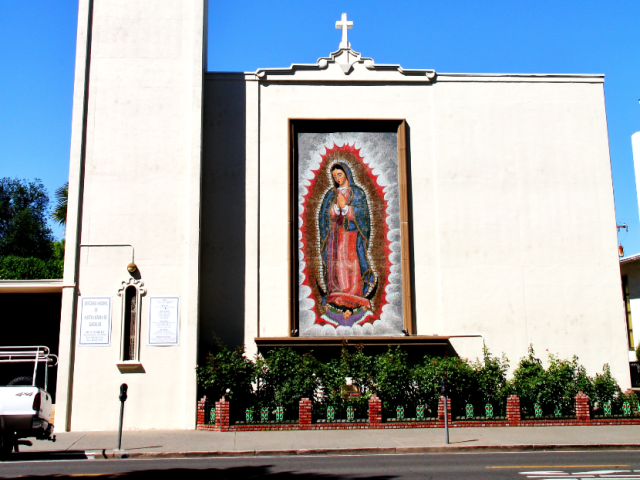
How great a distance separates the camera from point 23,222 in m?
55.7

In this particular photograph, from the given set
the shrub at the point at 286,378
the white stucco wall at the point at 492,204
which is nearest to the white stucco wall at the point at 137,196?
A: the shrub at the point at 286,378

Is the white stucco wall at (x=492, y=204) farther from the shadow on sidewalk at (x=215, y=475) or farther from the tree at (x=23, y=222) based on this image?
the tree at (x=23, y=222)

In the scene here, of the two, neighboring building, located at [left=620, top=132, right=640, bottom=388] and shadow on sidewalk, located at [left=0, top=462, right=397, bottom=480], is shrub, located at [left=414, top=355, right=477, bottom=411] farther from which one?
neighboring building, located at [left=620, top=132, right=640, bottom=388]

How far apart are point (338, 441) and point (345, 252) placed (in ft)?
22.6

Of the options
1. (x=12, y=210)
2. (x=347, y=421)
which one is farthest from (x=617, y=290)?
(x=12, y=210)

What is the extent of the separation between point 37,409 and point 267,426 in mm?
5823

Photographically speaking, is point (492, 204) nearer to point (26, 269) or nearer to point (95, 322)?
point (95, 322)

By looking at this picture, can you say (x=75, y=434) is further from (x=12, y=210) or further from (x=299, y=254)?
(x=12, y=210)

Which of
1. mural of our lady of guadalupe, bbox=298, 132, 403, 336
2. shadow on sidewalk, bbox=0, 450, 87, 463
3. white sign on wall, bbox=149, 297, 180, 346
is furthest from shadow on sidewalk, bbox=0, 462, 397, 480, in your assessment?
mural of our lady of guadalupe, bbox=298, 132, 403, 336

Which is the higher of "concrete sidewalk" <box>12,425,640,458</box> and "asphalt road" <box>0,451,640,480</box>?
"concrete sidewalk" <box>12,425,640,458</box>

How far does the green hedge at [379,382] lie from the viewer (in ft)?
56.7

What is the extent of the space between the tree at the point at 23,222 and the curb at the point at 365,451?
1786 inches

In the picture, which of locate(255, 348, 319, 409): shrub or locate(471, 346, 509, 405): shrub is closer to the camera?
locate(255, 348, 319, 409): shrub

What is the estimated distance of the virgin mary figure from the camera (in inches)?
779
